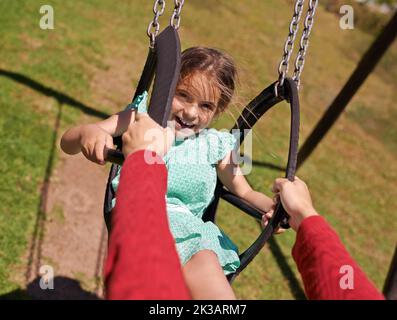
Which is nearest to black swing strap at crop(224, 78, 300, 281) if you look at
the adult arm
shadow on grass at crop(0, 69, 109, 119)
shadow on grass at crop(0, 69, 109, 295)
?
the adult arm

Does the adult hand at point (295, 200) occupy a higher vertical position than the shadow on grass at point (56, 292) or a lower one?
higher

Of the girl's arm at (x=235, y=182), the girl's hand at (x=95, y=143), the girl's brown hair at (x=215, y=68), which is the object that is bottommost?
the girl's arm at (x=235, y=182)

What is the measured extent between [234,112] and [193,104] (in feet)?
10.6

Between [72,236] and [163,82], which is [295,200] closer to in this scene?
[163,82]

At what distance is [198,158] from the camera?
2520mm

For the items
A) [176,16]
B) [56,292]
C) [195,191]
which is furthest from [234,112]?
[176,16]

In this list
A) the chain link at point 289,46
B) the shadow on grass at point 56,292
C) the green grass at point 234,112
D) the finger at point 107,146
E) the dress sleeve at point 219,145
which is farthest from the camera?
the green grass at point 234,112

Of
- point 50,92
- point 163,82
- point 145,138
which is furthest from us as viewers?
point 50,92

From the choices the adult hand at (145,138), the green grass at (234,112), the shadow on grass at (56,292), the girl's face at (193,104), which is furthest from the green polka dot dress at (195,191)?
the shadow on grass at (56,292)

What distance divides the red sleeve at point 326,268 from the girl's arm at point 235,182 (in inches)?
37.7

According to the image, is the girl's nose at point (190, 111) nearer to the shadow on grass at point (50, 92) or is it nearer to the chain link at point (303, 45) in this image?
the chain link at point (303, 45)

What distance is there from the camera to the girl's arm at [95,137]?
74.8 inches

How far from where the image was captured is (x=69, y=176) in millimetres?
4227

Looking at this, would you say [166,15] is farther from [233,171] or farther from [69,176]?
[233,171]
